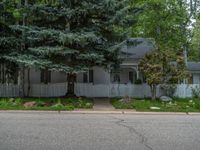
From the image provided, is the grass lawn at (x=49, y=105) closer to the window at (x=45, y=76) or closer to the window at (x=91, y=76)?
the window at (x=45, y=76)

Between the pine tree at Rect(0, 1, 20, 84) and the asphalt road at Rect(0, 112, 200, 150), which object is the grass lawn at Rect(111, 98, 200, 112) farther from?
the asphalt road at Rect(0, 112, 200, 150)

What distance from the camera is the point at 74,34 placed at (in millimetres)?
23125

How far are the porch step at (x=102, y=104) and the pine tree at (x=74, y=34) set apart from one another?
203 centimetres

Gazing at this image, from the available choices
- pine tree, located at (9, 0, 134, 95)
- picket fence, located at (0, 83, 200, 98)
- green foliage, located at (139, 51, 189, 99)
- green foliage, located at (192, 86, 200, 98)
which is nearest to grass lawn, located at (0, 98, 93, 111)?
pine tree, located at (9, 0, 134, 95)

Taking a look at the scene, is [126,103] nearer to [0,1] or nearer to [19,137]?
[0,1]

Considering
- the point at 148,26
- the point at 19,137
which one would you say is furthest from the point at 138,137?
the point at 148,26

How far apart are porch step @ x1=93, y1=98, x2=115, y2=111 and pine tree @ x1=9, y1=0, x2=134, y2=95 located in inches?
80.0

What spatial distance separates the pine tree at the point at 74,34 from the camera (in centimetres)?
2323

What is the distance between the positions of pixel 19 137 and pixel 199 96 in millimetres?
20109

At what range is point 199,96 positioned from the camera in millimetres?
28141

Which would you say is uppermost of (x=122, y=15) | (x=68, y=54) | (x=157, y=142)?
(x=122, y=15)

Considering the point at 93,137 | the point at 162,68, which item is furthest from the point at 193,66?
the point at 93,137

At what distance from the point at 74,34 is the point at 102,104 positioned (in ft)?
15.1

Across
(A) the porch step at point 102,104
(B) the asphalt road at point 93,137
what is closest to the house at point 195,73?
(A) the porch step at point 102,104
